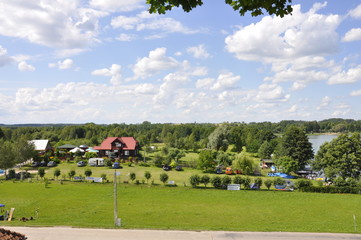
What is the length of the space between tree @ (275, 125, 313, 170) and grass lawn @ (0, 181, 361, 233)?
21378 mm

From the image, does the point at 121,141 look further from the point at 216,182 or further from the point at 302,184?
the point at 302,184

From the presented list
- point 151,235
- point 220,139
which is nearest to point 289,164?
point 220,139

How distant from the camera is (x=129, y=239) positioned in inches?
802

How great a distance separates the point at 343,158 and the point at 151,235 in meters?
40.6

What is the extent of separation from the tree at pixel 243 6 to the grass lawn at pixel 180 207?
2029cm

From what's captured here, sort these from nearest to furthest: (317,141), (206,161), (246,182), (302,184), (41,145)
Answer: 1. (246,182)
2. (302,184)
3. (206,161)
4. (41,145)
5. (317,141)

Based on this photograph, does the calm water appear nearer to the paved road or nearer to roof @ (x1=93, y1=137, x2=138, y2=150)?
roof @ (x1=93, y1=137, x2=138, y2=150)

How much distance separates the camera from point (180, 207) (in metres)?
31.7

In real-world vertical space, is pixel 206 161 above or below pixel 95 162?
above

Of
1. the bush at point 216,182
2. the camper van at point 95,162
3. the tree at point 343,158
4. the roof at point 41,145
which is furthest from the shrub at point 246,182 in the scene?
the roof at point 41,145

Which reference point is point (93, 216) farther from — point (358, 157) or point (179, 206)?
point (358, 157)

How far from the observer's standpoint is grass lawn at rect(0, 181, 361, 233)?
25.1 m

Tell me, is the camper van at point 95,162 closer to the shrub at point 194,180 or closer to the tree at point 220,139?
the shrub at point 194,180

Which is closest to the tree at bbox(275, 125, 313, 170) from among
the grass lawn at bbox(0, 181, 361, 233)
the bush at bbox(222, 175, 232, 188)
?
the grass lawn at bbox(0, 181, 361, 233)
